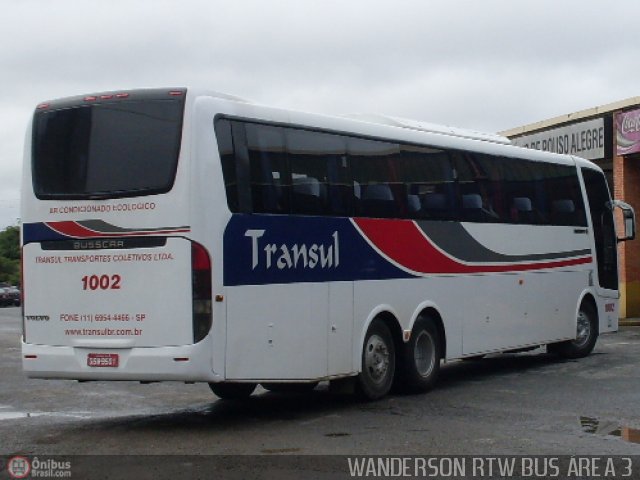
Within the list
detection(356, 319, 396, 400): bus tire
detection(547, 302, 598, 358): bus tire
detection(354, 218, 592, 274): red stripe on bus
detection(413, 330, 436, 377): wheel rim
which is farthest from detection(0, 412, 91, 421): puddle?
detection(547, 302, 598, 358): bus tire

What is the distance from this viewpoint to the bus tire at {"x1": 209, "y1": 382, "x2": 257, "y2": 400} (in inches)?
547

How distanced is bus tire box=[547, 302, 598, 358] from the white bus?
4.74 m

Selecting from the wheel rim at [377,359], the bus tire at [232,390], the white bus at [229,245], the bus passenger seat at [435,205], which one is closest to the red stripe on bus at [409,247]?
the white bus at [229,245]

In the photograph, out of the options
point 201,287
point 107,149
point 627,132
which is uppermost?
point 627,132

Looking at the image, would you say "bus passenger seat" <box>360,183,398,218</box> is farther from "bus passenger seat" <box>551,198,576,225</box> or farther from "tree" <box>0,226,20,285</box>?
"tree" <box>0,226,20,285</box>

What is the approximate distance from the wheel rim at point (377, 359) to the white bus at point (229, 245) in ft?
0.09

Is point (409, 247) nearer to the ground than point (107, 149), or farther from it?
nearer to the ground

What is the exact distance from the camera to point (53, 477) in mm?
9023

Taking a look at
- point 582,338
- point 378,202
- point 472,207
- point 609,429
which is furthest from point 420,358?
point 582,338

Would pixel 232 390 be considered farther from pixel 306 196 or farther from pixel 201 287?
pixel 201 287

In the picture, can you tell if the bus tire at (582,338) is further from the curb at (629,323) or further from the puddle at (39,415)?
the curb at (629,323)

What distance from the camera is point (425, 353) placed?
14.8m

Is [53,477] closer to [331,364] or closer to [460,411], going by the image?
[331,364]

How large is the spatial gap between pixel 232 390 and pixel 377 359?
1.84 m
